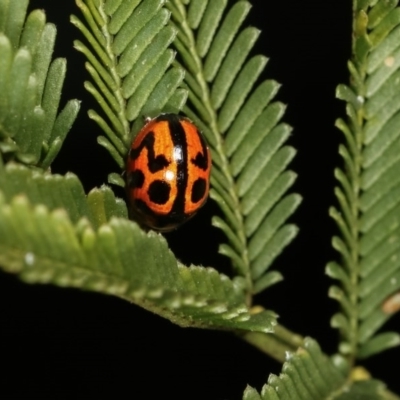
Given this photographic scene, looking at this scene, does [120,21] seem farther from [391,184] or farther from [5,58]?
[391,184]

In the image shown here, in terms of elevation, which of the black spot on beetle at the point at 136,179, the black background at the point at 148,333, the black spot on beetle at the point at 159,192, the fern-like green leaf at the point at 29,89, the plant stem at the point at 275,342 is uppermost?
the fern-like green leaf at the point at 29,89

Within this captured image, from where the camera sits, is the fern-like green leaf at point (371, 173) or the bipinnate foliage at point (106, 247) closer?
the bipinnate foliage at point (106, 247)

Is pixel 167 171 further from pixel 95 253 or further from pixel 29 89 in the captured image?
pixel 95 253

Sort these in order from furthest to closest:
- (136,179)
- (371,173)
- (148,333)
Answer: (148,333)
(136,179)
(371,173)

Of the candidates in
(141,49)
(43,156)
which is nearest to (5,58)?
(43,156)

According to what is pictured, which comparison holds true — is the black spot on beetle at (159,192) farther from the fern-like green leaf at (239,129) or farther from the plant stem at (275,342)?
the plant stem at (275,342)

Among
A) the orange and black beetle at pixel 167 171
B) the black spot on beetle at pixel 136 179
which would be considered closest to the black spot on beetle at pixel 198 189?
the orange and black beetle at pixel 167 171

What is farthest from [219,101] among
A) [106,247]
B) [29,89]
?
[106,247]
